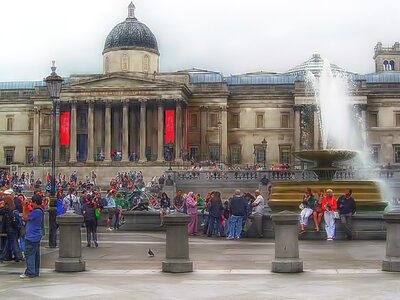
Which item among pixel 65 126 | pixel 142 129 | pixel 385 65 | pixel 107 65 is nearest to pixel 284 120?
pixel 142 129

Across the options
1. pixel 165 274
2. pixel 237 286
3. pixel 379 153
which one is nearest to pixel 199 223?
pixel 165 274

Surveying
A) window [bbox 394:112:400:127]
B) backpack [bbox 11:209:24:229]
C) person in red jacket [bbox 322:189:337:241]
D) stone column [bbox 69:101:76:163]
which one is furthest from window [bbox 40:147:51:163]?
backpack [bbox 11:209:24:229]

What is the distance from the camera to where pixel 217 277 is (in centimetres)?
1769

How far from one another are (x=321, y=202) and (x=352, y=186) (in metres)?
3.52

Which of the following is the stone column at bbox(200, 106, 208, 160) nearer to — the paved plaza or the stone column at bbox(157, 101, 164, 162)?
the stone column at bbox(157, 101, 164, 162)

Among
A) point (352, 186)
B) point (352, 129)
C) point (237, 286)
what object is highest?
point (352, 129)

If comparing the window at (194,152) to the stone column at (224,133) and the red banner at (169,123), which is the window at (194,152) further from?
the red banner at (169,123)

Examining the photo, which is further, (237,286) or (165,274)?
(165,274)

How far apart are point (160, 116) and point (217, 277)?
6726cm

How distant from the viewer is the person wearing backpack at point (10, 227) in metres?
21.3

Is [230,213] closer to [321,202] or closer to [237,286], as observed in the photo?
[321,202]

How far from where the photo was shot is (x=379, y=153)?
90.3m

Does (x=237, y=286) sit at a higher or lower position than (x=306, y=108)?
lower

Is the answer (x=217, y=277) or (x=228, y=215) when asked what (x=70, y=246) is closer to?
(x=217, y=277)
